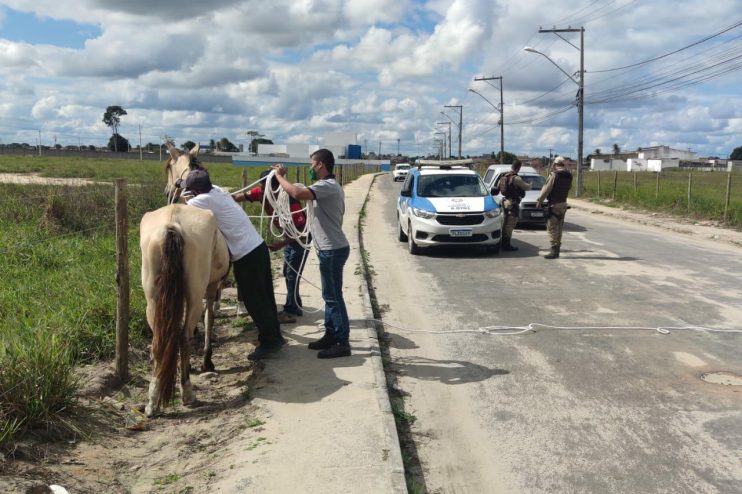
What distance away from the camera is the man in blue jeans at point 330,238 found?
592 centimetres

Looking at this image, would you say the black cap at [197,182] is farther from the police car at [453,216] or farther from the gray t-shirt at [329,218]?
the police car at [453,216]

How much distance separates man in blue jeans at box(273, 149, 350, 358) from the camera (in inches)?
233

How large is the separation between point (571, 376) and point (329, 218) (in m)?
2.65

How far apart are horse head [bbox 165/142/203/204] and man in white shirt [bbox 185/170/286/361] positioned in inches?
12.2

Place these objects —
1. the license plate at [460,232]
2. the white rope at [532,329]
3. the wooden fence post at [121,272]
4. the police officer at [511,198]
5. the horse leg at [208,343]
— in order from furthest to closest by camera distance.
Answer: the police officer at [511,198]
the license plate at [460,232]
the white rope at [532,329]
the horse leg at [208,343]
the wooden fence post at [121,272]

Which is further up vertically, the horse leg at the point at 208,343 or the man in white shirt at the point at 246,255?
the man in white shirt at the point at 246,255

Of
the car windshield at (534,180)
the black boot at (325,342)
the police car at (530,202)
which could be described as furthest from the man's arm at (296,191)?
the car windshield at (534,180)

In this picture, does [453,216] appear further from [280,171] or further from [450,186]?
[280,171]

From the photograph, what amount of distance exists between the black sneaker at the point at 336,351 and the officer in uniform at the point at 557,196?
731 centimetres

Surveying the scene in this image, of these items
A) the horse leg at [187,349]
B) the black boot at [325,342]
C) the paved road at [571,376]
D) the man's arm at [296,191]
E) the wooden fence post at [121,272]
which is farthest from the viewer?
the black boot at [325,342]

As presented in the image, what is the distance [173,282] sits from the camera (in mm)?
4629

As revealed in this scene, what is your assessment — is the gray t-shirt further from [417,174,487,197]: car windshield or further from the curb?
[417,174,487,197]: car windshield

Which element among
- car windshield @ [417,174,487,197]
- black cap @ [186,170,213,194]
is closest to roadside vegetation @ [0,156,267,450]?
black cap @ [186,170,213,194]

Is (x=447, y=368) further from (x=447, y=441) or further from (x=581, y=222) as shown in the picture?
(x=581, y=222)
